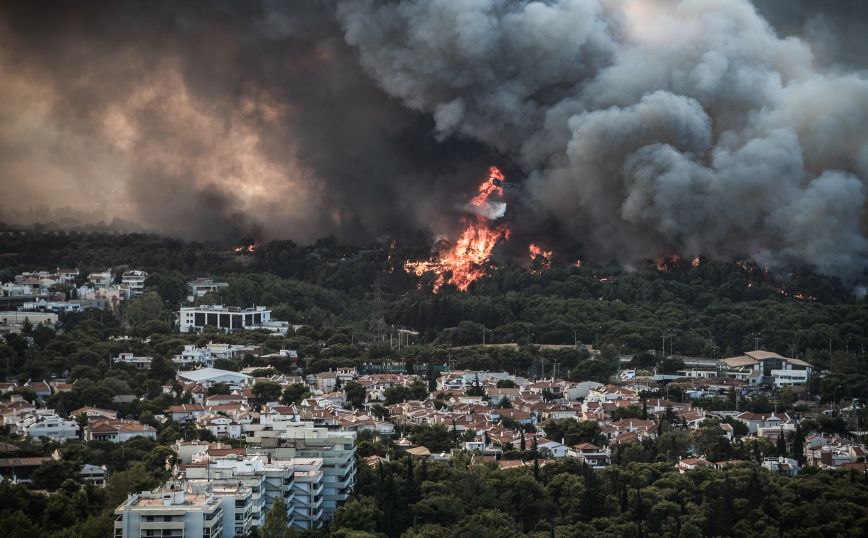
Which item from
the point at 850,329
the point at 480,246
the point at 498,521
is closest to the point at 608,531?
the point at 498,521

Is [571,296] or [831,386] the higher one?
[571,296]

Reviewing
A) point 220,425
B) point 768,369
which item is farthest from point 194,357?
point 768,369

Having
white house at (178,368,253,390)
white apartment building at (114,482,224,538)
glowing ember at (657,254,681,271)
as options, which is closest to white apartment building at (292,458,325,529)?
white apartment building at (114,482,224,538)

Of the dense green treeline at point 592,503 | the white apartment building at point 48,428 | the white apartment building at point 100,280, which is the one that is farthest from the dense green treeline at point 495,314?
the dense green treeline at point 592,503

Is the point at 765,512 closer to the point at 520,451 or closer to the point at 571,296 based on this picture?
the point at 520,451

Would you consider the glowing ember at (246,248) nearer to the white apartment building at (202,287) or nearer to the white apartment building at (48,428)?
the white apartment building at (202,287)

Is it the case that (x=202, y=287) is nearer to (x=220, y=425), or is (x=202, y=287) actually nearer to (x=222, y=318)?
(x=222, y=318)
